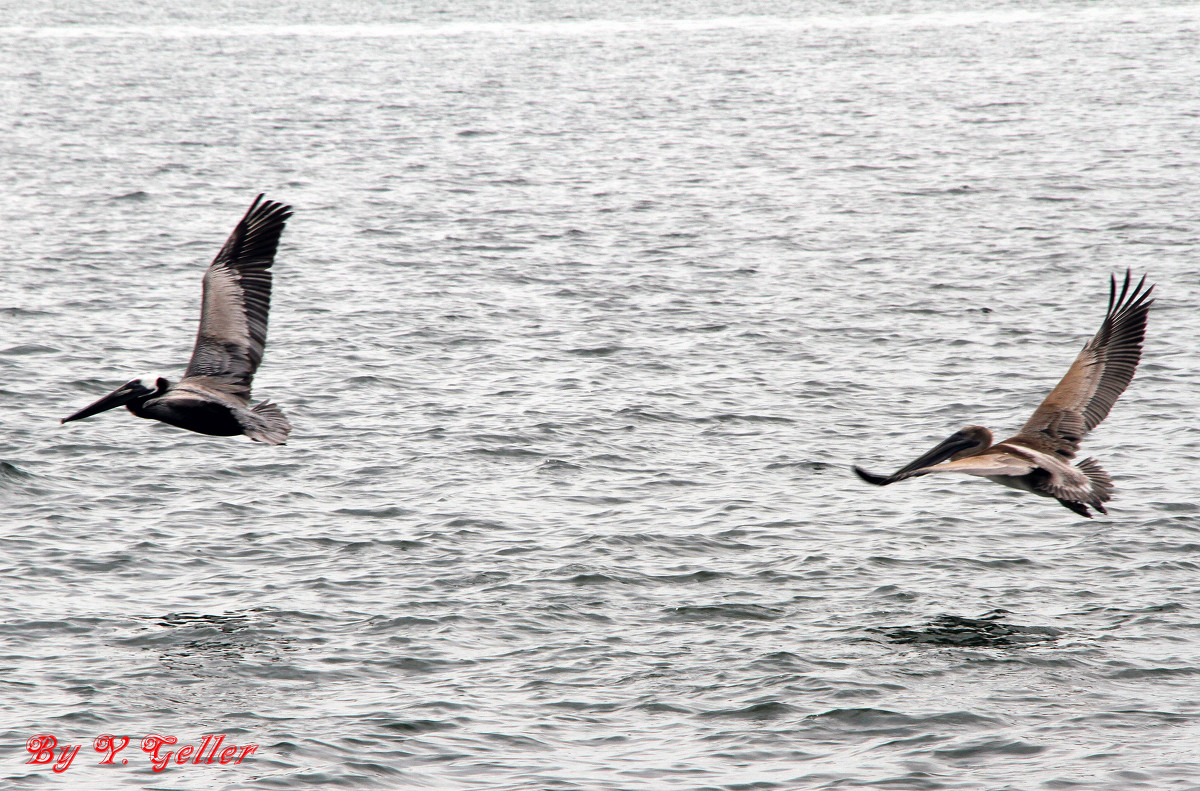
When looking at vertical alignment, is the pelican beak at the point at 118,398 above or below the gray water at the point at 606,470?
above

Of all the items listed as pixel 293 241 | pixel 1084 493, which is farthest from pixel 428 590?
pixel 293 241

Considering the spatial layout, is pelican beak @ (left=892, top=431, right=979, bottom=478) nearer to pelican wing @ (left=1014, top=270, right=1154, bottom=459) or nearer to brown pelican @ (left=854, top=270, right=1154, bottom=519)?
brown pelican @ (left=854, top=270, right=1154, bottom=519)

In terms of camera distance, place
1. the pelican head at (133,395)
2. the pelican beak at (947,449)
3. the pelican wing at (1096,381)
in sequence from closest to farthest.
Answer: the pelican beak at (947,449)
the pelican wing at (1096,381)
the pelican head at (133,395)

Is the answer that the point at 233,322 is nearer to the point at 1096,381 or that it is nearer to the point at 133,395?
the point at 133,395

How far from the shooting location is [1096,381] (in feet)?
46.1

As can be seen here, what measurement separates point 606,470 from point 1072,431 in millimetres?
6180

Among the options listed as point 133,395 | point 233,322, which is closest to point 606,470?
point 233,322

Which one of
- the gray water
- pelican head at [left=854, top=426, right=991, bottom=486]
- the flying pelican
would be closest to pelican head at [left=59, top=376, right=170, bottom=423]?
the flying pelican

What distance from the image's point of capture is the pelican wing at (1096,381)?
1384cm

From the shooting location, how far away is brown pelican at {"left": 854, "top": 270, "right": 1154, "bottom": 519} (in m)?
12.8

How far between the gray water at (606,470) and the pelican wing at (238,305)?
2.10 m

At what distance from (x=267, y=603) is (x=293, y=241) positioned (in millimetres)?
16960

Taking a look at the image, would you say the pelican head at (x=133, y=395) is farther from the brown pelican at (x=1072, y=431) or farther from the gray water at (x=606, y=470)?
the brown pelican at (x=1072, y=431)

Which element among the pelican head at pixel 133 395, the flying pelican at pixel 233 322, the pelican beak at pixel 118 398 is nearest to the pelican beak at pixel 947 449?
the flying pelican at pixel 233 322
